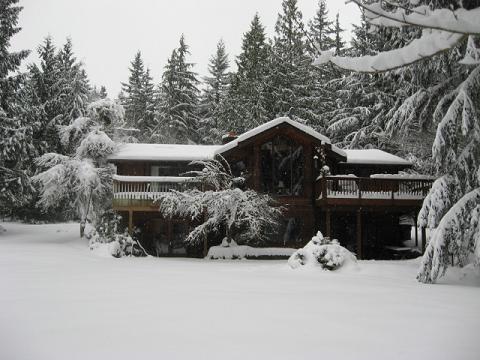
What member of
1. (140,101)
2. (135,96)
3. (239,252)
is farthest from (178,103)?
(239,252)

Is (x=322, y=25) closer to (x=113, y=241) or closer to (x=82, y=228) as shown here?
(x=82, y=228)

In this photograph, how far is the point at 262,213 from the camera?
21.0 m

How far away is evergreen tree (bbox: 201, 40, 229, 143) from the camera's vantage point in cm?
4331

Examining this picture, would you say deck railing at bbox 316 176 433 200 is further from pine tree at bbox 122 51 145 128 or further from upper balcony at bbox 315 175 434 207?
pine tree at bbox 122 51 145 128

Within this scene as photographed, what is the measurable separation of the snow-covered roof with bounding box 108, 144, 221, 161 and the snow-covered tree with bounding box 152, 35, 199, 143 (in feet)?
47.8

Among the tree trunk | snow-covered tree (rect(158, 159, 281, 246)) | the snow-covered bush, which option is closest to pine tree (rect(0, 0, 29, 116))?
the tree trunk

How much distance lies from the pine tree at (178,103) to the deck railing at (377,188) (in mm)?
22588

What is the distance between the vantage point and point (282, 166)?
2417 cm

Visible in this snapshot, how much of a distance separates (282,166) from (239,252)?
18.4 feet

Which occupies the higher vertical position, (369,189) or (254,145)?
(254,145)

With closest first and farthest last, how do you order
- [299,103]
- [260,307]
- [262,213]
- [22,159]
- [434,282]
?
[260,307]
[434,282]
[262,213]
[22,159]
[299,103]

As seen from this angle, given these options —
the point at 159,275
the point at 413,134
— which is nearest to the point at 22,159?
the point at 159,275

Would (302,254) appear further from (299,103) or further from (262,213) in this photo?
(299,103)

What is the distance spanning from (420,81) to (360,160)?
10.7 metres
